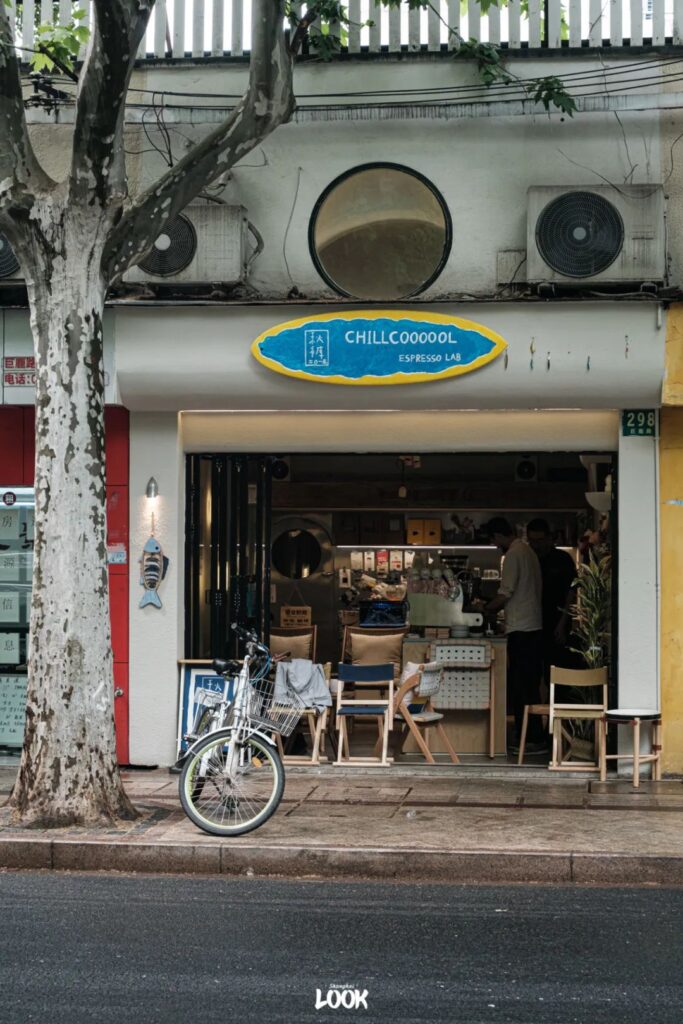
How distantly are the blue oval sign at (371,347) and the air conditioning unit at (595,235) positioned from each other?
33.7 inches

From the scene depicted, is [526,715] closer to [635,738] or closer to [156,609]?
[635,738]

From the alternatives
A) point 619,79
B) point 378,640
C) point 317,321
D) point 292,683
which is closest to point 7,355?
point 317,321

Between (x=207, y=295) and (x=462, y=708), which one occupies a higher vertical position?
(x=207, y=295)

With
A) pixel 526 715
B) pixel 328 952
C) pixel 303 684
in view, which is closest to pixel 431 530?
pixel 526 715

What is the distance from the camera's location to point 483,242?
37.4 feet

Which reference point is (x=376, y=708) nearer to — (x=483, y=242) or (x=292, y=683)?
(x=292, y=683)

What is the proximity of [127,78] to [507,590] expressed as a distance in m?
6.22

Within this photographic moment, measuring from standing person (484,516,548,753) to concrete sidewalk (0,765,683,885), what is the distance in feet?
8.02

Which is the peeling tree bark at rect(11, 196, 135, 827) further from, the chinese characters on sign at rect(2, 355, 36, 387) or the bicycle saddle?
the chinese characters on sign at rect(2, 355, 36, 387)

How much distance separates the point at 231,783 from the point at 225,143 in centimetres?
443

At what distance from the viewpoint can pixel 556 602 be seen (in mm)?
13688

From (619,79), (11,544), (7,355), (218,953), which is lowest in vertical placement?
(218,953)

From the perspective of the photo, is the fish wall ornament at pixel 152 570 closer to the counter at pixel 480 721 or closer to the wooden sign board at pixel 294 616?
the counter at pixel 480 721

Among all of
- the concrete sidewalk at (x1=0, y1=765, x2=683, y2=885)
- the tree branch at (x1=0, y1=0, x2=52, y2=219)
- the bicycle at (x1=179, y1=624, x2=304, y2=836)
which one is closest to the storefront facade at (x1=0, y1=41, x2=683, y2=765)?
the concrete sidewalk at (x1=0, y1=765, x2=683, y2=885)
